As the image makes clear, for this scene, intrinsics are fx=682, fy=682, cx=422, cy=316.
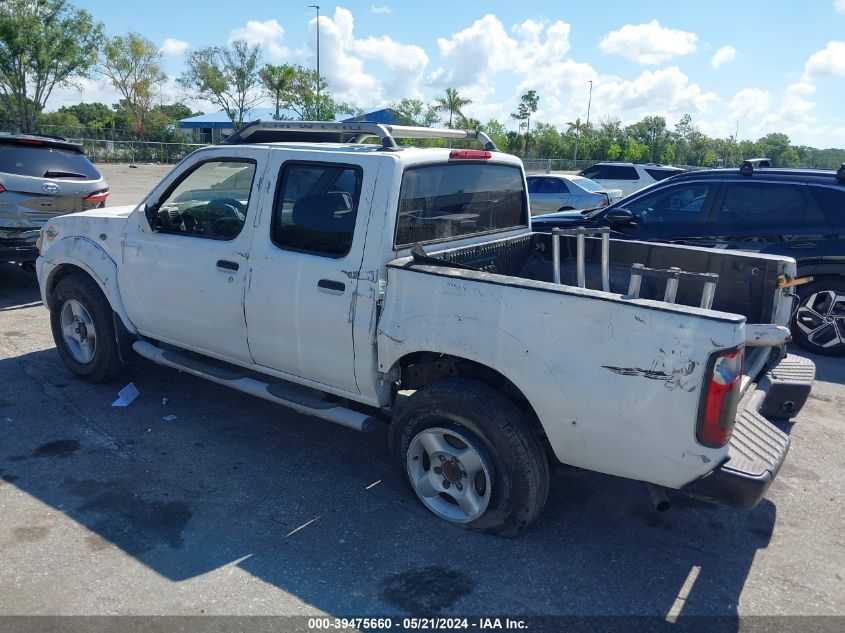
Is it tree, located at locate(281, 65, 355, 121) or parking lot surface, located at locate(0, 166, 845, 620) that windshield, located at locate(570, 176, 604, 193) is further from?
tree, located at locate(281, 65, 355, 121)

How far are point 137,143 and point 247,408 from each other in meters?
41.6

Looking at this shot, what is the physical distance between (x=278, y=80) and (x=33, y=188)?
4886cm

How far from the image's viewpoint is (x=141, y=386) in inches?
221

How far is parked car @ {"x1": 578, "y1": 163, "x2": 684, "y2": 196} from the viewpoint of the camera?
19.3 m

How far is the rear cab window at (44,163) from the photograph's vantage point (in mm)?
8102

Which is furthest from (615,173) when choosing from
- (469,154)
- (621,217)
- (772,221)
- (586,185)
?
(469,154)

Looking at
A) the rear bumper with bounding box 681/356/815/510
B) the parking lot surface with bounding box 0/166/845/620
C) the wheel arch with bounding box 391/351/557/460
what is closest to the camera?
the rear bumper with bounding box 681/356/815/510

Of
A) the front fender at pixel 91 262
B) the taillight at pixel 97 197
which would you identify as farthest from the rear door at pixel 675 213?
the taillight at pixel 97 197

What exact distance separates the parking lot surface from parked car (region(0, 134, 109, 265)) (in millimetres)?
3707

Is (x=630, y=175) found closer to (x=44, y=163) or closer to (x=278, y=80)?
(x=44, y=163)

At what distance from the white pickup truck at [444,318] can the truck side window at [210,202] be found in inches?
0.6

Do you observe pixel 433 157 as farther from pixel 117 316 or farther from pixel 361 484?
pixel 117 316

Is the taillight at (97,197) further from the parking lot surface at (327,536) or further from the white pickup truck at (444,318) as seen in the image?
the parking lot surface at (327,536)

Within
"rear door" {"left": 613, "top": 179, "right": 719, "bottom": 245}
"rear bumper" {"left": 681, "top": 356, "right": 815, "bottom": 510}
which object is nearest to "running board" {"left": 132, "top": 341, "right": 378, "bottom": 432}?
"rear bumper" {"left": 681, "top": 356, "right": 815, "bottom": 510}
